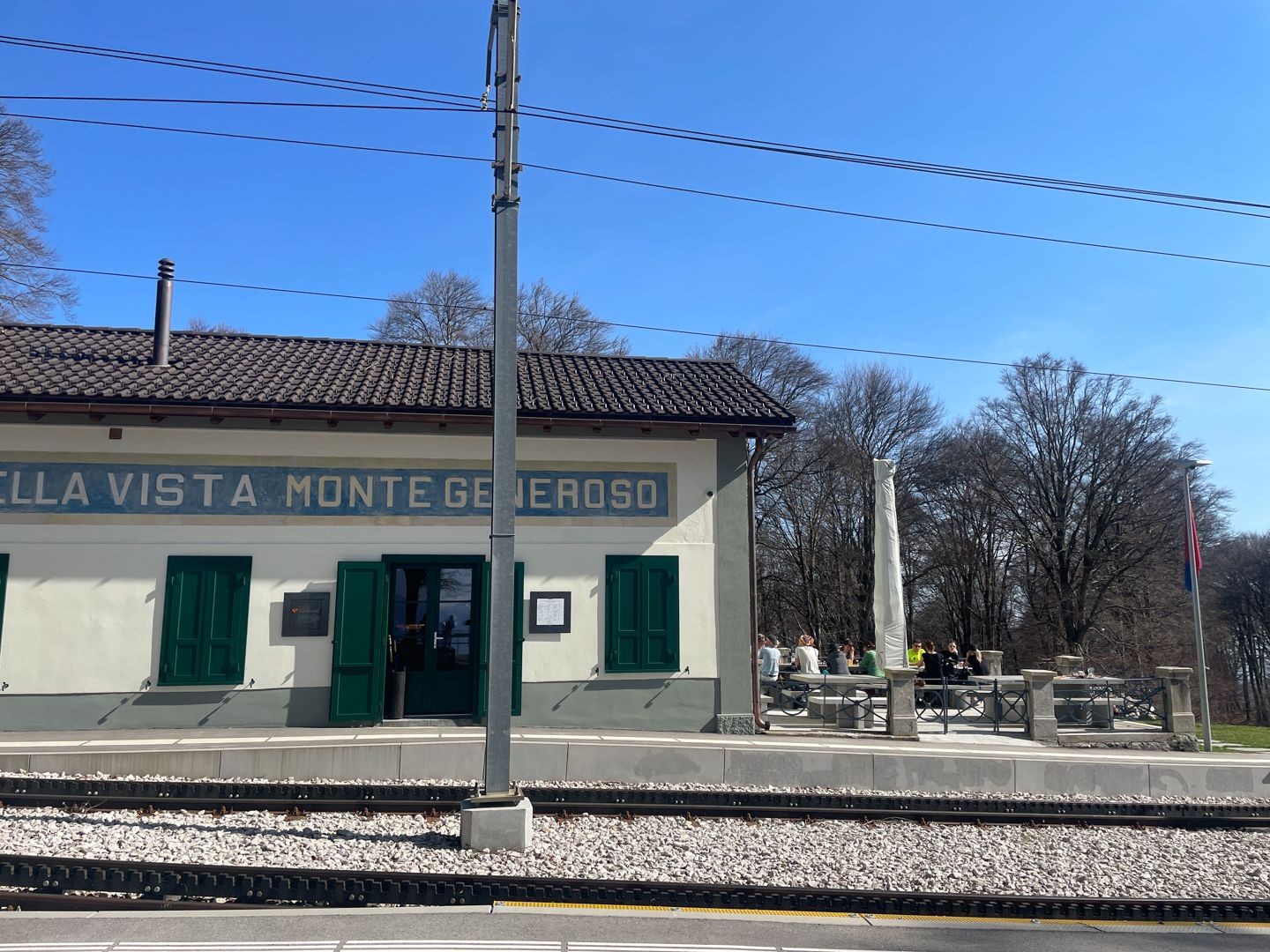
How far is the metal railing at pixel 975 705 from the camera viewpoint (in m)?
13.9

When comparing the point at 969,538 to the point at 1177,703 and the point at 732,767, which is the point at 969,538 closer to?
the point at 1177,703

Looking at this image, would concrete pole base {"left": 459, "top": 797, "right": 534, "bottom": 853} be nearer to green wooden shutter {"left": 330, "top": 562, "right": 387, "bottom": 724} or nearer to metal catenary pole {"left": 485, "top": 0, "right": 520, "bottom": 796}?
metal catenary pole {"left": 485, "top": 0, "right": 520, "bottom": 796}

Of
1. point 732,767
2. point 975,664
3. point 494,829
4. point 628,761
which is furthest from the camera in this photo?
point 975,664

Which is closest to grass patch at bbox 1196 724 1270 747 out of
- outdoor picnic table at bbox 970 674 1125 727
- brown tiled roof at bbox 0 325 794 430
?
outdoor picnic table at bbox 970 674 1125 727

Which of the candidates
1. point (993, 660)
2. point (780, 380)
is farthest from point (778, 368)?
point (993, 660)

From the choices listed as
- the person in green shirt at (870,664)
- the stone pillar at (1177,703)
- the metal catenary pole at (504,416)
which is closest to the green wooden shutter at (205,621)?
the metal catenary pole at (504,416)

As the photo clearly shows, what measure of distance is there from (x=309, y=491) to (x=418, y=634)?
2.56 meters

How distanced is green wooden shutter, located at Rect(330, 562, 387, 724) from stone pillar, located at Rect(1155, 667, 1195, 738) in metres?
12.3

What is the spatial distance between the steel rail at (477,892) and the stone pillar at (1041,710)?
6.98 metres

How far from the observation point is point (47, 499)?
12.0 metres

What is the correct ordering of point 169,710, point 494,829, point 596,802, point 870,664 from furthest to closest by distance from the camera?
1. point 870,664
2. point 169,710
3. point 596,802
4. point 494,829

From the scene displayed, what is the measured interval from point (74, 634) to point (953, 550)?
35241 mm

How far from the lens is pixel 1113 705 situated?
48.6 feet

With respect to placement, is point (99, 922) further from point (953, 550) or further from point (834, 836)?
point (953, 550)
